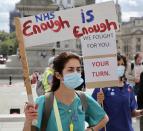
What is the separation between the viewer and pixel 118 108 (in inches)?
249

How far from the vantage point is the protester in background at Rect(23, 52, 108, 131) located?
4562 mm

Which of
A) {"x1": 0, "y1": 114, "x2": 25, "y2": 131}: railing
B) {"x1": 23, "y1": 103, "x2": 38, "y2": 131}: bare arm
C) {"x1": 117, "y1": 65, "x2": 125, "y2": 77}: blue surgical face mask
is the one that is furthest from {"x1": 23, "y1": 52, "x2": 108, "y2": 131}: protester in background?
{"x1": 0, "y1": 114, "x2": 25, "y2": 131}: railing

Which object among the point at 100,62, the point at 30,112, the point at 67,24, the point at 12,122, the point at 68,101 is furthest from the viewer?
→ the point at 12,122

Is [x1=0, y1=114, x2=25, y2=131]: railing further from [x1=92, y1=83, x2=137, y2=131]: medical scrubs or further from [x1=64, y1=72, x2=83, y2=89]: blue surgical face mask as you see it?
[x1=64, y1=72, x2=83, y2=89]: blue surgical face mask

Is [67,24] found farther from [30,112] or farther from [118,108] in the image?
[30,112]

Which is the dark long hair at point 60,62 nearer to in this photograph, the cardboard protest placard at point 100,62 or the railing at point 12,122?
the cardboard protest placard at point 100,62

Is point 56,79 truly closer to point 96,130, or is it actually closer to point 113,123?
point 96,130

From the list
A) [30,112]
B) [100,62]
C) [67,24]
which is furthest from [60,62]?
[100,62]

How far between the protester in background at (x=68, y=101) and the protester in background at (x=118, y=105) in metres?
1.42

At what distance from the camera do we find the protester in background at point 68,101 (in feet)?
15.0

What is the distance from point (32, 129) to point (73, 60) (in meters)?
0.64

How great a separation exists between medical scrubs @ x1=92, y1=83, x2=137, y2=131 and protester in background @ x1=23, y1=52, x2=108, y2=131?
148cm

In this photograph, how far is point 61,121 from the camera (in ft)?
14.9

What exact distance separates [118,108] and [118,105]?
36 millimetres
